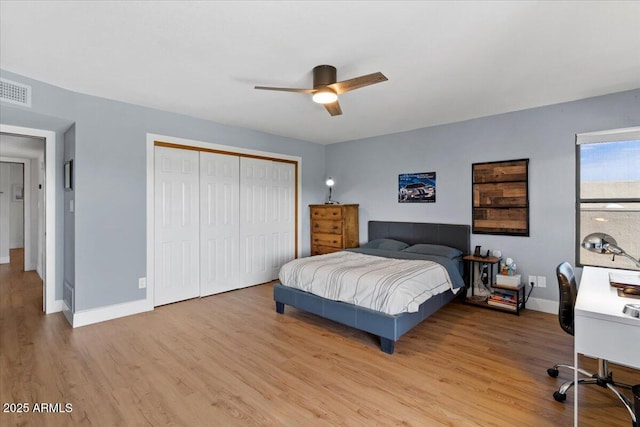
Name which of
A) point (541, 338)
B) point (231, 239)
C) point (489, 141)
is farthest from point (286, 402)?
point (489, 141)

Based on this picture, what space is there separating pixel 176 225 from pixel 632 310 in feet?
14.0

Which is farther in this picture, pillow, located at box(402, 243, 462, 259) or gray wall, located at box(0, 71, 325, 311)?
pillow, located at box(402, 243, 462, 259)

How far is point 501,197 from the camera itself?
3979 millimetres

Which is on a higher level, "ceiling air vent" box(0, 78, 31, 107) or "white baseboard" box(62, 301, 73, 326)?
"ceiling air vent" box(0, 78, 31, 107)

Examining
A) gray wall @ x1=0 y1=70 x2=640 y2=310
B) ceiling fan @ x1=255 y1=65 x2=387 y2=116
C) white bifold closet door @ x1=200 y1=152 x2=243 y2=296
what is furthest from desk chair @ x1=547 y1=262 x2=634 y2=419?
white bifold closet door @ x1=200 y1=152 x2=243 y2=296

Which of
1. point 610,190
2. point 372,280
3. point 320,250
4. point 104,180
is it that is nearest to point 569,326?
point 372,280

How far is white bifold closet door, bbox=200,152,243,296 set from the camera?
169 inches

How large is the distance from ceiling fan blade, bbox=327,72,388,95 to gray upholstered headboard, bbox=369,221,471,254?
270 centimetres

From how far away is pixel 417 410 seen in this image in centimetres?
194

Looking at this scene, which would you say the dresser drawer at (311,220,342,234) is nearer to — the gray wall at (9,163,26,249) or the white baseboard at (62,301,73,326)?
the white baseboard at (62,301,73,326)

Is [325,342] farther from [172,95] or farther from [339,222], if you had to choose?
[172,95]

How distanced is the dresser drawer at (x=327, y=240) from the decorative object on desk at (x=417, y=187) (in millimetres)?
1204

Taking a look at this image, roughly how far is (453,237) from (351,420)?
3.17 metres

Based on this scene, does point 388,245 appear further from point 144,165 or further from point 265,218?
point 144,165
